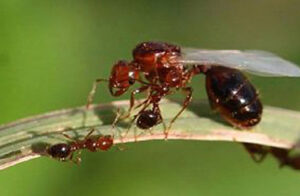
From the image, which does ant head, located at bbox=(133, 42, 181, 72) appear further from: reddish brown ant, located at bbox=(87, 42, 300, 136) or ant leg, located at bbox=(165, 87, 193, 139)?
ant leg, located at bbox=(165, 87, 193, 139)

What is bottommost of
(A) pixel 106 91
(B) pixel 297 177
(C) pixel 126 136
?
(B) pixel 297 177

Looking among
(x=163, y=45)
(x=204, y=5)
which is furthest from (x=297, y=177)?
(x=204, y=5)

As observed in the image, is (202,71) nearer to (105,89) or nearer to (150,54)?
(150,54)

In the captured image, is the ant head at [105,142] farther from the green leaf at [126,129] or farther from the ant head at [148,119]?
the ant head at [148,119]

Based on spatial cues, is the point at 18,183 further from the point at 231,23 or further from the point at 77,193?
the point at 231,23

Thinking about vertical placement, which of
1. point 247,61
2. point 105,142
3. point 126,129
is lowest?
point 105,142

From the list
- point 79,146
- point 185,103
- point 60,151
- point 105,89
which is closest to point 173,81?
point 185,103
